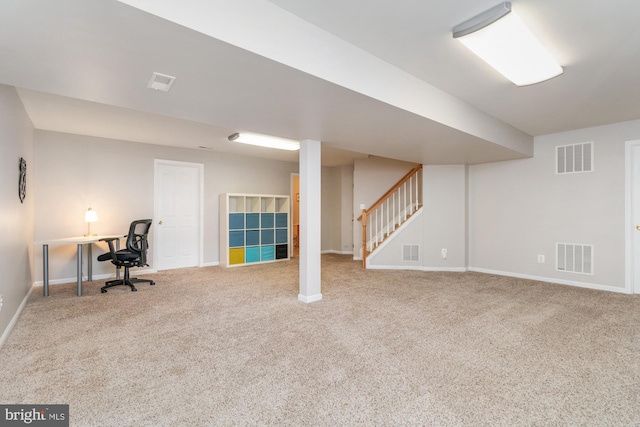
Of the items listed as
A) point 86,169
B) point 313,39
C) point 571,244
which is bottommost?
point 571,244

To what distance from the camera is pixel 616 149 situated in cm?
409

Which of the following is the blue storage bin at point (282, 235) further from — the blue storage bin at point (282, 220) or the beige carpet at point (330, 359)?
the beige carpet at point (330, 359)

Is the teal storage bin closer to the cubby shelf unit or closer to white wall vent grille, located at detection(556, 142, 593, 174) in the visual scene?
the cubby shelf unit

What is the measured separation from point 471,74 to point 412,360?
2.38 m

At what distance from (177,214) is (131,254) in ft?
5.09

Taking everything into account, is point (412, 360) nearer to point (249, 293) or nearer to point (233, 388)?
point (233, 388)

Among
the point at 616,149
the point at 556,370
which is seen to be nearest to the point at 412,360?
the point at 556,370

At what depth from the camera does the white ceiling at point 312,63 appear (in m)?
1.54

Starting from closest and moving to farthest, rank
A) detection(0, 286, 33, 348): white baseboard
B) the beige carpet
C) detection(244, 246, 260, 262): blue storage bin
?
the beige carpet < detection(0, 286, 33, 348): white baseboard < detection(244, 246, 260, 262): blue storage bin

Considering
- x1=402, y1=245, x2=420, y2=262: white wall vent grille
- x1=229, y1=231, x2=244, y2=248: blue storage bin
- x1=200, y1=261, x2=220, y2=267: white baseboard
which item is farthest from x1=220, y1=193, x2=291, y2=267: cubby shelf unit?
x1=402, y1=245, x2=420, y2=262: white wall vent grille

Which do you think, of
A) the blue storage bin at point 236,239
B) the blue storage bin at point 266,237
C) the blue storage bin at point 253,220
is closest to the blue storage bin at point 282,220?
the blue storage bin at point 266,237

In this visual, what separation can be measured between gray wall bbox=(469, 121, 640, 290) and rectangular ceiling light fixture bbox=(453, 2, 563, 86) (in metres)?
2.62

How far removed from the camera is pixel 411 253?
18.7 ft

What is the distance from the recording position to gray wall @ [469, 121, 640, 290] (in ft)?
13.5
